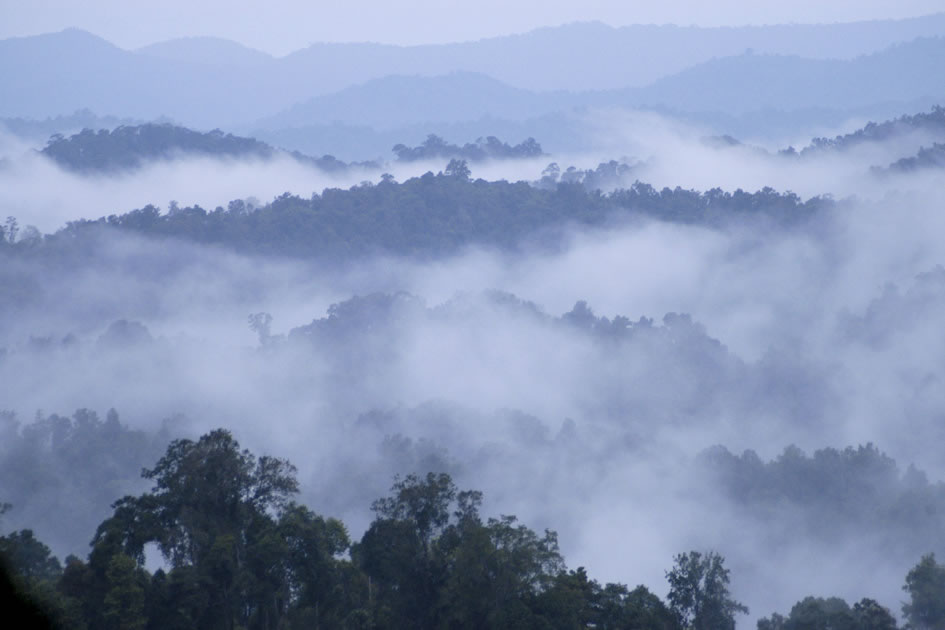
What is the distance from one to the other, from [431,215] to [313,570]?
72656 mm

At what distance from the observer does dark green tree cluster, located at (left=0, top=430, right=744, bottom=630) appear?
16.9m

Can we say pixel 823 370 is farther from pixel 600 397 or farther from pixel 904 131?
pixel 904 131

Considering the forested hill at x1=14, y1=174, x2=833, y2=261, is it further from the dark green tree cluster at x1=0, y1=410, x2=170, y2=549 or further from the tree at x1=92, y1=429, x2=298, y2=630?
the tree at x1=92, y1=429, x2=298, y2=630

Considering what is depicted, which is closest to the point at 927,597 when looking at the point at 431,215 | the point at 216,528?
the point at 216,528

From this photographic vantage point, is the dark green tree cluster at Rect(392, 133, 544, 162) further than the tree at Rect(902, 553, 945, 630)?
Yes

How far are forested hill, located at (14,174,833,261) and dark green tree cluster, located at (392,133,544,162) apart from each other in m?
17.7

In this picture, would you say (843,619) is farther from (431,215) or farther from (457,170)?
(457,170)

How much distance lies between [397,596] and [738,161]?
341 ft

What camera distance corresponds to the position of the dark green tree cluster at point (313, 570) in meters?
16.9

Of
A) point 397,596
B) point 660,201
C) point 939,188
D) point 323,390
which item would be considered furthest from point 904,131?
point 397,596

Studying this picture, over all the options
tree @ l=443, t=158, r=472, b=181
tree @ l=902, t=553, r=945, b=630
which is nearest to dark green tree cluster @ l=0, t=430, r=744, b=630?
tree @ l=902, t=553, r=945, b=630

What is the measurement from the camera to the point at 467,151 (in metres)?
113

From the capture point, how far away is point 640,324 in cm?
6494

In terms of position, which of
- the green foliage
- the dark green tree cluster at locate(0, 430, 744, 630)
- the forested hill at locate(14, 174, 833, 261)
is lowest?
the dark green tree cluster at locate(0, 430, 744, 630)
